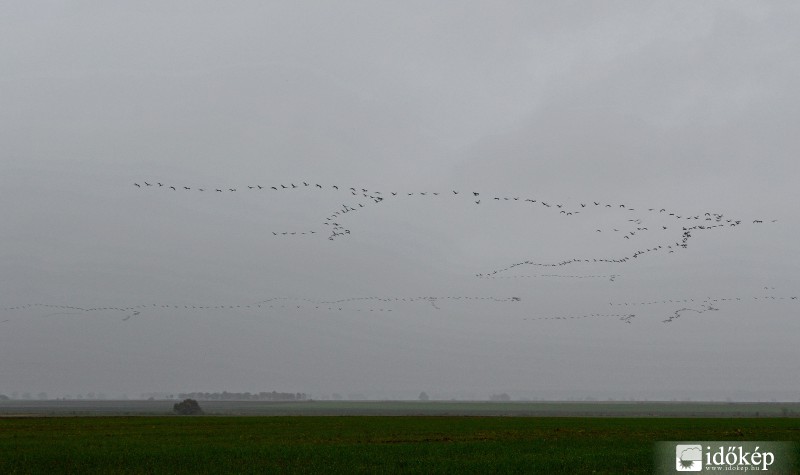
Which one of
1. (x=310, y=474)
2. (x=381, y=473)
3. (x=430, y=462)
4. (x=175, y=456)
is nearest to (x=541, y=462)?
(x=430, y=462)

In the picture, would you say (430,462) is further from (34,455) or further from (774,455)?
(34,455)

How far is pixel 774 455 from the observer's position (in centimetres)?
4103

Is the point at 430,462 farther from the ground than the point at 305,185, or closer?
closer

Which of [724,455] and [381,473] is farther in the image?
[724,455]

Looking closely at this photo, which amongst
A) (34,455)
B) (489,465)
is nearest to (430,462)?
(489,465)

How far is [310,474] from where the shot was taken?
1293 inches

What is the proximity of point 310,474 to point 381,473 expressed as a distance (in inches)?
129

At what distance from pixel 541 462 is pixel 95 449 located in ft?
95.7

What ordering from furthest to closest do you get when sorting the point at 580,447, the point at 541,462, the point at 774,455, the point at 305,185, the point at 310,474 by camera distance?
the point at 580,447 → the point at 305,185 → the point at 774,455 → the point at 541,462 → the point at 310,474

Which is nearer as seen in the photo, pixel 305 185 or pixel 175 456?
pixel 175 456

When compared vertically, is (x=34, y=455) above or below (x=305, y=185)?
below

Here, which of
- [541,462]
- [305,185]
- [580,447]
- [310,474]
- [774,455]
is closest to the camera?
[310,474]

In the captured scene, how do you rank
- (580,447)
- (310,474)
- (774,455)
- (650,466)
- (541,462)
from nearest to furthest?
(310,474), (650,466), (541,462), (774,455), (580,447)

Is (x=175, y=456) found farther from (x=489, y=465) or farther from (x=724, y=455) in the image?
(x=724, y=455)
